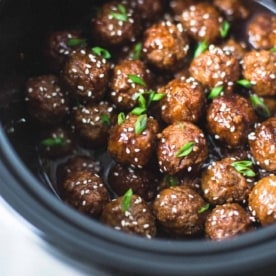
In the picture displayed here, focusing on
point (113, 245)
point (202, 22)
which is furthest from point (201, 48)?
point (113, 245)

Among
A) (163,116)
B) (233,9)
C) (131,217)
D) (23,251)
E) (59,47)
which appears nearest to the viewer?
(23,251)

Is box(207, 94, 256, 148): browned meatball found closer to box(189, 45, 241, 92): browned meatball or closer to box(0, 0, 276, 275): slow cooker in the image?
box(189, 45, 241, 92): browned meatball

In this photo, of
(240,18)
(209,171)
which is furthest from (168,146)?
(240,18)

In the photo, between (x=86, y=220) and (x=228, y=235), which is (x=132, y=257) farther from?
(x=228, y=235)

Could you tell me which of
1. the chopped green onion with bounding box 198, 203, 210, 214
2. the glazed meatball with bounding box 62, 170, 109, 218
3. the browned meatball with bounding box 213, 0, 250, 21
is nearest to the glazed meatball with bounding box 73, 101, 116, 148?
the glazed meatball with bounding box 62, 170, 109, 218

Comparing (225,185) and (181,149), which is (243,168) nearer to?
(225,185)

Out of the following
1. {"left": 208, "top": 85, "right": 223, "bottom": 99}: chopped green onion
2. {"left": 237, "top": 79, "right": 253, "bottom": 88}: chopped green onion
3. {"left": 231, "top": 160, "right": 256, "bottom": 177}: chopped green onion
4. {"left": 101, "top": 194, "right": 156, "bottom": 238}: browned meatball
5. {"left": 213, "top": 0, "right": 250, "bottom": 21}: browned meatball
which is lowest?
{"left": 101, "top": 194, "right": 156, "bottom": 238}: browned meatball
